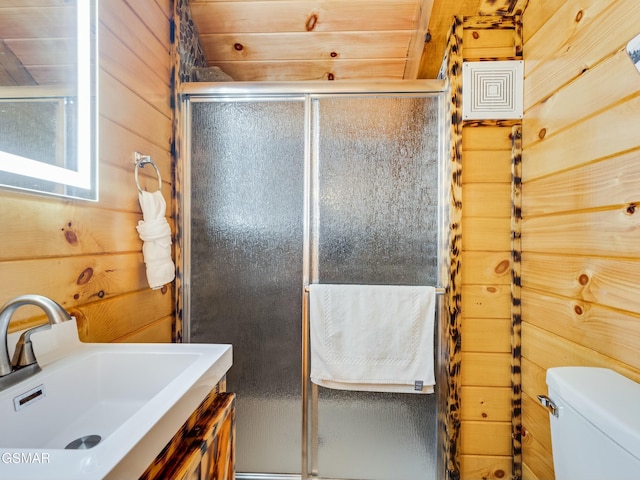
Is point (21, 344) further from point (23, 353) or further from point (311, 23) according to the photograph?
point (311, 23)

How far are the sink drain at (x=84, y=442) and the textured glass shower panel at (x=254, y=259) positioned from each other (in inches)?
27.9

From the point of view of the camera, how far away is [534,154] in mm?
1146

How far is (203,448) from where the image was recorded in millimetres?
594

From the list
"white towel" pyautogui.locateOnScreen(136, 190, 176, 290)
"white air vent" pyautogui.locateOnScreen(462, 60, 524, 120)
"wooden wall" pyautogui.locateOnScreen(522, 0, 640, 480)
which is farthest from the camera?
"white air vent" pyautogui.locateOnScreen(462, 60, 524, 120)

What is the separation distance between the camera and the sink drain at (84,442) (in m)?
0.62

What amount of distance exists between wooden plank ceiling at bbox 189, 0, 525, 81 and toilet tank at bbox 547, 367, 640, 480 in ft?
4.28

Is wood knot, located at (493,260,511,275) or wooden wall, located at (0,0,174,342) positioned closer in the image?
wooden wall, located at (0,0,174,342)

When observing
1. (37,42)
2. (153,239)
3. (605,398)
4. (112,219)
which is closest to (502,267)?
(605,398)

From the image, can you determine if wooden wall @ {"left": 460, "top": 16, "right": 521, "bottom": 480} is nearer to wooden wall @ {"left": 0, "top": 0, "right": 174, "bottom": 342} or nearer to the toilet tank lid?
the toilet tank lid

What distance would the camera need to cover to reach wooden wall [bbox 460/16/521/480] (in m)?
1.25

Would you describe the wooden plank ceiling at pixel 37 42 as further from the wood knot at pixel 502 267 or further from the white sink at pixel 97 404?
the wood knot at pixel 502 267

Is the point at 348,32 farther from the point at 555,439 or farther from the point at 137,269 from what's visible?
the point at 555,439

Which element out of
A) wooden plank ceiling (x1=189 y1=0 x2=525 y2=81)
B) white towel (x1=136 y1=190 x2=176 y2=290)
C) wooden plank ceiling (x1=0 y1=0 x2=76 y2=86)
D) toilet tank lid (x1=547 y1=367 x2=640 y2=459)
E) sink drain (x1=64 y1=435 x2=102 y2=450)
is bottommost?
sink drain (x1=64 y1=435 x2=102 y2=450)

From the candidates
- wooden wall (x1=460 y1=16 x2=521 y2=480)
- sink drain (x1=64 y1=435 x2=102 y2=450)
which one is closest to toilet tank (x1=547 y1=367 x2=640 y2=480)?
wooden wall (x1=460 y1=16 x2=521 y2=480)
